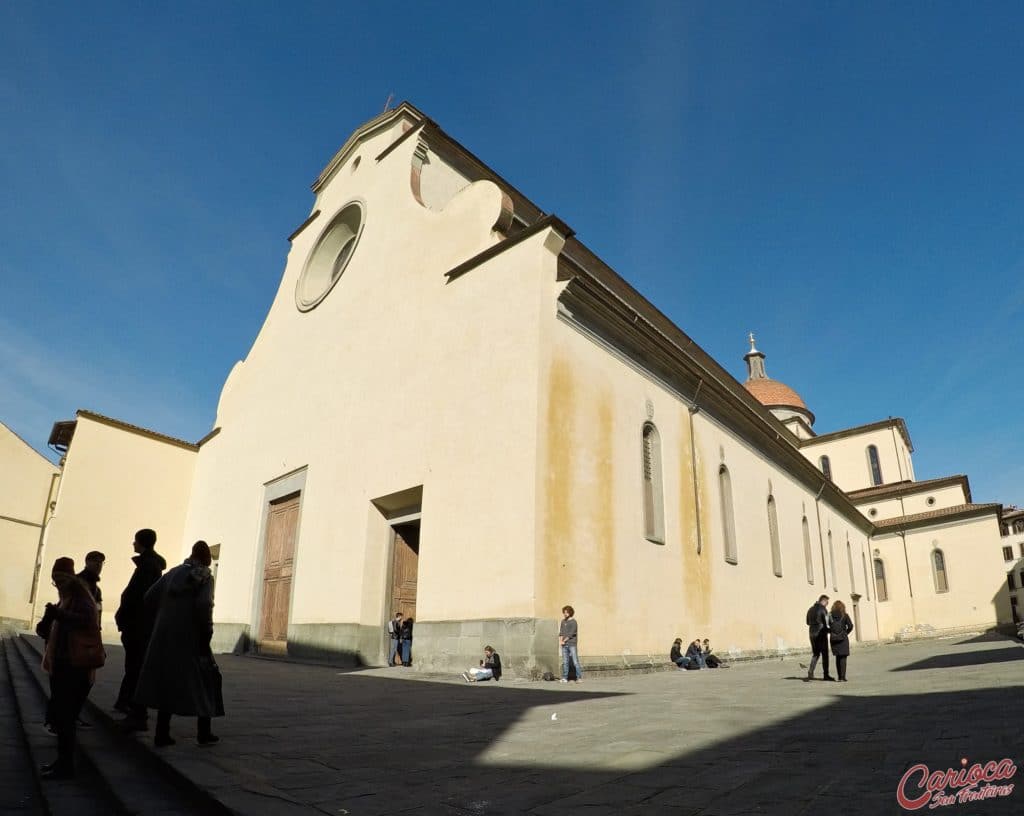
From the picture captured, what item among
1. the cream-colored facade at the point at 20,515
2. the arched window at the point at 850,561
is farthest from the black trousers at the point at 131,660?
the arched window at the point at 850,561

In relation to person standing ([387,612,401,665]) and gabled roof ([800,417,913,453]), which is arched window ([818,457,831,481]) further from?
person standing ([387,612,401,665])

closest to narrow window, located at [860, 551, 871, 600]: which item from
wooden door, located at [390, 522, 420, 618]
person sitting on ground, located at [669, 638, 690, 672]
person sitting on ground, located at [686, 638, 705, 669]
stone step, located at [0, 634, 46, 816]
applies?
person sitting on ground, located at [686, 638, 705, 669]

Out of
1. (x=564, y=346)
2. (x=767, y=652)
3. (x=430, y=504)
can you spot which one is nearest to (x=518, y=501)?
(x=430, y=504)

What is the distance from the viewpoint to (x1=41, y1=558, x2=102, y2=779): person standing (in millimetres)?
4035

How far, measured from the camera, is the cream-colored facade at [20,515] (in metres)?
25.3

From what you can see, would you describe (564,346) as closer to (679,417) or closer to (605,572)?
(605,572)

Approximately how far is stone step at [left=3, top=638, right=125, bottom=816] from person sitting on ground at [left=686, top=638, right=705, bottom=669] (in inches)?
416

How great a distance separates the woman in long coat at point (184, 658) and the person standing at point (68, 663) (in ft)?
1.22

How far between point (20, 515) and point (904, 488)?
42786 mm

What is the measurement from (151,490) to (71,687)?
67.5ft

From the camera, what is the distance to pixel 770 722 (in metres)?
5.32

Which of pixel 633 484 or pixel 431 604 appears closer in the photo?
pixel 431 604

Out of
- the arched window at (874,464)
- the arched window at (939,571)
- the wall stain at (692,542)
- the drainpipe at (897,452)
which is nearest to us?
the wall stain at (692,542)

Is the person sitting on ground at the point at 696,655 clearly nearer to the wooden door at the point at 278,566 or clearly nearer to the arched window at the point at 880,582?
the wooden door at the point at 278,566
